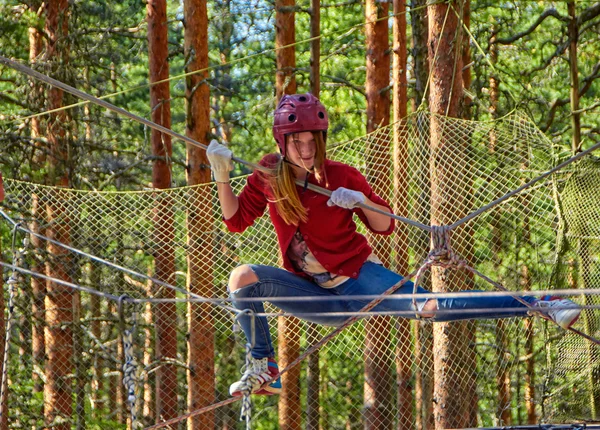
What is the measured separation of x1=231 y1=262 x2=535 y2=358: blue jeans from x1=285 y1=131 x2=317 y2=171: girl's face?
395 millimetres

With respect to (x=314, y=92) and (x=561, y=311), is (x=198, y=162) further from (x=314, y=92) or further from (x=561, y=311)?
(x=561, y=311)

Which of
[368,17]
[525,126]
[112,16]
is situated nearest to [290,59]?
[368,17]

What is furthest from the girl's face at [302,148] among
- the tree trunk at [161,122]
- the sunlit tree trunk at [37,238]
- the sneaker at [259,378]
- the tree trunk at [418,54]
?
the tree trunk at [161,122]

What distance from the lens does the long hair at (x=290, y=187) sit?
11.6ft

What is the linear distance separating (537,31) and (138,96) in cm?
535

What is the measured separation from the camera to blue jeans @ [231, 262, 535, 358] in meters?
3.52

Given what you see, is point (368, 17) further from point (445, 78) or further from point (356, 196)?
point (356, 196)

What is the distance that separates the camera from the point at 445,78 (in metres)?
6.09

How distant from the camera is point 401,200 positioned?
6406mm

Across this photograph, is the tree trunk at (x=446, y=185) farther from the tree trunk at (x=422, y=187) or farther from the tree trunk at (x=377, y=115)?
the tree trunk at (x=377, y=115)

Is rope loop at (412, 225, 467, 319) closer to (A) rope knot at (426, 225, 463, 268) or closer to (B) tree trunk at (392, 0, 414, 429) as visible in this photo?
(A) rope knot at (426, 225, 463, 268)

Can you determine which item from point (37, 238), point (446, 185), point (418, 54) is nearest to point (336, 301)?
point (446, 185)

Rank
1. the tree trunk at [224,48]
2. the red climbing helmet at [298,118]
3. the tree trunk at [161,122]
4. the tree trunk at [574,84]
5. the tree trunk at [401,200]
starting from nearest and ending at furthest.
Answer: the red climbing helmet at [298,118] < the tree trunk at [401,200] < the tree trunk at [574,84] < the tree trunk at [161,122] < the tree trunk at [224,48]

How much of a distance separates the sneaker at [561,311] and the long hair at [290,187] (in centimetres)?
87
